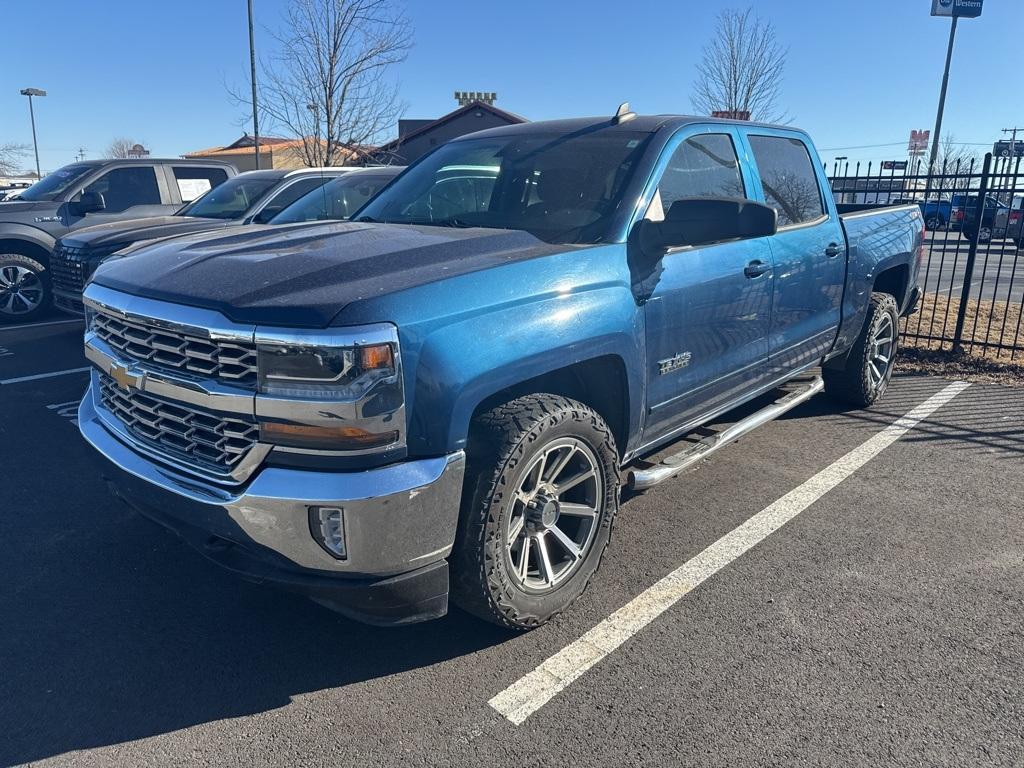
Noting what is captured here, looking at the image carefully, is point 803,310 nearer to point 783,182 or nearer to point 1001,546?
point 783,182

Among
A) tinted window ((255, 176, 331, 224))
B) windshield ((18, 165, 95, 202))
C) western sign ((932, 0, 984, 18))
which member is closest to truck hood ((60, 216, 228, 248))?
tinted window ((255, 176, 331, 224))

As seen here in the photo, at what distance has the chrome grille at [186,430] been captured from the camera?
2.53 metres

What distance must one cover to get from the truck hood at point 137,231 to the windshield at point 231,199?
39cm

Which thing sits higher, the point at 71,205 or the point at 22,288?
the point at 71,205

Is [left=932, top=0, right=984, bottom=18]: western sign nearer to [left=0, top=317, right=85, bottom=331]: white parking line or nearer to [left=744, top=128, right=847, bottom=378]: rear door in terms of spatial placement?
[left=744, top=128, right=847, bottom=378]: rear door

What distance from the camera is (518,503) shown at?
116 inches

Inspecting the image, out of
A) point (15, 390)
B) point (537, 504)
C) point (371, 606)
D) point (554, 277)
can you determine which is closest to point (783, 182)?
point (554, 277)

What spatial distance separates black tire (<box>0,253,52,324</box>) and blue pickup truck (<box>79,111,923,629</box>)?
Answer: 7.40 meters

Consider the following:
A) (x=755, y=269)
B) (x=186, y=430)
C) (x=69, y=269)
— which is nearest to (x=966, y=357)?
(x=755, y=269)

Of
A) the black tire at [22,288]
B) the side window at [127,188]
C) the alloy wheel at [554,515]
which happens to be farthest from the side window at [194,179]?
the alloy wheel at [554,515]

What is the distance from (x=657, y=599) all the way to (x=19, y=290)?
9.32 meters

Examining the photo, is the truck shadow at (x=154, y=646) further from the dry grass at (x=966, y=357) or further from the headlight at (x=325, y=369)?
the dry grass at (x=966, y=357)

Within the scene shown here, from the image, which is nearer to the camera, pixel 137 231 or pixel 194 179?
pixel 137 231

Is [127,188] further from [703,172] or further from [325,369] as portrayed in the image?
[325,369]
